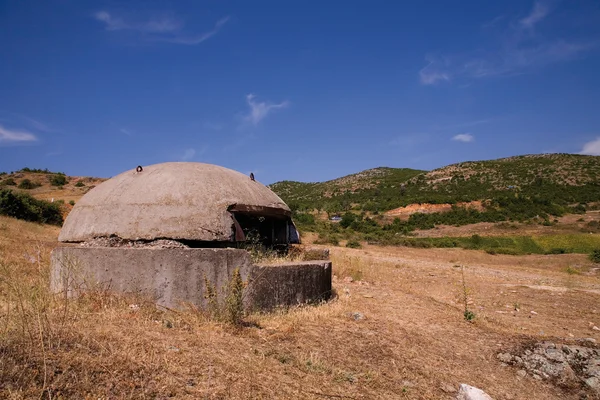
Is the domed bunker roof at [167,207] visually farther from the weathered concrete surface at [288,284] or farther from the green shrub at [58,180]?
the green shrub at [58,180]

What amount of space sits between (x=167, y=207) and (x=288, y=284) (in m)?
2.19

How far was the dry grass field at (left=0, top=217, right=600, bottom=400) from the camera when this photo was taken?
10.4 feet

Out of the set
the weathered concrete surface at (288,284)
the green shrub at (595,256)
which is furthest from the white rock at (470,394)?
the green shrub at (595,256)

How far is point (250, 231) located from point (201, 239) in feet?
4.90

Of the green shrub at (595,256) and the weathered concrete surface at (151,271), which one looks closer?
the weathered concrete surface at (151,271)

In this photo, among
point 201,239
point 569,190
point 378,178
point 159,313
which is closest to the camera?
point 159,313

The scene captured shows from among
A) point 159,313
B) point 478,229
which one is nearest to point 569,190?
point 478,229

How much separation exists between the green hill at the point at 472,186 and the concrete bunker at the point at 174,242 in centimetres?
3415

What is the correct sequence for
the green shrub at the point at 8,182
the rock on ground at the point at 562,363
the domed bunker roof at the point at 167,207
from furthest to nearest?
the green shrub at the point at 8,182 → the domed bunker roof at the point at 167,207 → the rock on ground at the point at 562,363

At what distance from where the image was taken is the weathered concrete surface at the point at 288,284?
6.06 m

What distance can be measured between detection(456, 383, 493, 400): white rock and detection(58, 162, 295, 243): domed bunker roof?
372 cm

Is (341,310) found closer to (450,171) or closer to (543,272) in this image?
(543,272)

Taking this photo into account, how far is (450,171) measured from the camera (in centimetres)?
5262

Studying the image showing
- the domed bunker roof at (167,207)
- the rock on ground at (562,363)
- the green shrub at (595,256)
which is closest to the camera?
the rock on ground at (562,363)
